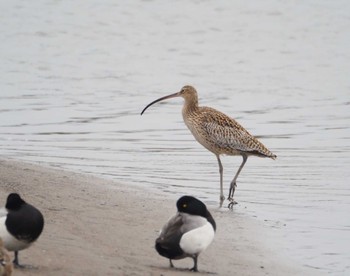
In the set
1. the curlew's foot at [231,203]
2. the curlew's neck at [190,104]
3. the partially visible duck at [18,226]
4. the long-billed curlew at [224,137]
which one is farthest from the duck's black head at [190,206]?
the curlew's neck at [190,104]

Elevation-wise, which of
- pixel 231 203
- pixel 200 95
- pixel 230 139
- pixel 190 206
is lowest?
pixel 200 95

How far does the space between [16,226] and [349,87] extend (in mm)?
14608

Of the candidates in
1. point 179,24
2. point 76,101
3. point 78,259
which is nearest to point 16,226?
point 78,259

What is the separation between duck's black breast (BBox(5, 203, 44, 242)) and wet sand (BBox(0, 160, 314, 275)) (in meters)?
0.24

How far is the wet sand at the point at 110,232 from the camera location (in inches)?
318

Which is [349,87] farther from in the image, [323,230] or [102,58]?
[323,230]

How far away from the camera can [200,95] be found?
20359 mm

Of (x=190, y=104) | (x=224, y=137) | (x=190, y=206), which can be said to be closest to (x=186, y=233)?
(x=190, y=206)

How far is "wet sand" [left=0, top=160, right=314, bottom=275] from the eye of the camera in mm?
8070

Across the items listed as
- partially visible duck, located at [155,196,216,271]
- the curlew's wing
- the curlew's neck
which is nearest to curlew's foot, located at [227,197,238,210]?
the curlew's wing

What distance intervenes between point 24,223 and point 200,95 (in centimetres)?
1304

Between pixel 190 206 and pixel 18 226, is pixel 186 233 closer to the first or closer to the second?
pixel 190 206

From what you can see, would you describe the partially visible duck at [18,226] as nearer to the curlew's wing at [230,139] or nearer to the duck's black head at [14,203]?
the duck's black head at [14,203]

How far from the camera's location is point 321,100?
1981 cm
